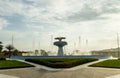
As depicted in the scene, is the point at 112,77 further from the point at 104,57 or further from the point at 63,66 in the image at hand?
the point at 104,57

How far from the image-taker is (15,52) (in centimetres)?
6925

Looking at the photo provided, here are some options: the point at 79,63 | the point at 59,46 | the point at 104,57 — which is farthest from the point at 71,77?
the point at 59,46

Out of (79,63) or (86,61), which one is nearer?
(79,63)

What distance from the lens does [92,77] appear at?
16734mm

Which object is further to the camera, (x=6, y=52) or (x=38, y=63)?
(x=6, y=52)

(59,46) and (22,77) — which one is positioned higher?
(59,46)

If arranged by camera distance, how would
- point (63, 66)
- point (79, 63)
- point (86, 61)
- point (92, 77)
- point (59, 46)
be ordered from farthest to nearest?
1. point (59, 46)
2. point (86, 61)
3. point (79, 63)
4. point (63, 66)
5. point (92, 77)

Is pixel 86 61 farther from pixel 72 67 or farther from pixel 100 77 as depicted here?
pixel 100 77

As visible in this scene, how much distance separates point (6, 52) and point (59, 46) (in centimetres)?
2972

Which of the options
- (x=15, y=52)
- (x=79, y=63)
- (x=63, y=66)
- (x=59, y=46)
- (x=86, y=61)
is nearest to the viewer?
(x=63, y=66)

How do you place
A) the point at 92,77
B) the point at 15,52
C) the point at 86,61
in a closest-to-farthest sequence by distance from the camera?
the point at 92,77
the point at 86,61
the point at 15,52

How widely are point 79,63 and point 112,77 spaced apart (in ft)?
35.7

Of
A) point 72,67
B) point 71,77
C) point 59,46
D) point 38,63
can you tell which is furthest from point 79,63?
point 59,46

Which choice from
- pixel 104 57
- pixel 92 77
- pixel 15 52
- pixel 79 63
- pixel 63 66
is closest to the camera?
pixel 92 77
